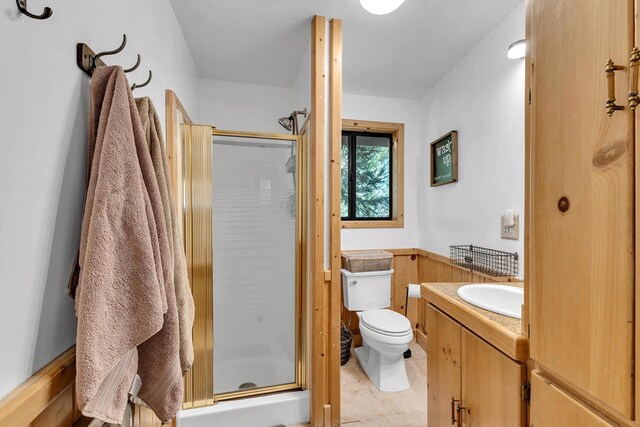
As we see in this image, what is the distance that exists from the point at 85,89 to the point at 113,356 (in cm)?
69

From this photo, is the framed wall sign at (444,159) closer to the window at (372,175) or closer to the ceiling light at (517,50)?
the window at (372,175)

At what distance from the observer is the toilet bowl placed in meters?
1.87

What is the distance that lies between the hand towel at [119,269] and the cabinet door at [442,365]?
97cm

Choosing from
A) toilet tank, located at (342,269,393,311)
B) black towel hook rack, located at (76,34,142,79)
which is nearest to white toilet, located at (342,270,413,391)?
toilet tank, located at (342,269,393,311)

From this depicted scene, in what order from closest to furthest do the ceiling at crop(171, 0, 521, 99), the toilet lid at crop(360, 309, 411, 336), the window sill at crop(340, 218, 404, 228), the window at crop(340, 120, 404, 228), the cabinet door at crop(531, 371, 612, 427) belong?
1. the cabinet door at crop(531, 371, 612, 427)
2. the ceiling at crop(171, 0, 521, 99)
3. the toilet lid at crop(360, 309, 411, 336)
4. the window sill at crop(340, 218, 404, 228)
5. the window at crop(340, 120, 404, 228)

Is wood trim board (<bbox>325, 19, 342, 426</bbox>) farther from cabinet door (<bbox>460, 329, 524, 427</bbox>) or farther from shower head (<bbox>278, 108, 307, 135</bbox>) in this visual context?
cabinet door (<bbox>460, 329, 524, 427</bbox>)

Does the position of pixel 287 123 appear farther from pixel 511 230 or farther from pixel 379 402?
pixel 379 402

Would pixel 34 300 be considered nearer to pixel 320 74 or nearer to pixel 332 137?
pixel 332 137

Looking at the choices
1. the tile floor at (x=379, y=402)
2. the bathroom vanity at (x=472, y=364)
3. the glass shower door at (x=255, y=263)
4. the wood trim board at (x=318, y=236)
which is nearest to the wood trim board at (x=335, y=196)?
the wood trim board at (x=318, y=236)

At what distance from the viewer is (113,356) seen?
60cm

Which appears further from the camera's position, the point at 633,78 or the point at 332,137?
the point at 332,137

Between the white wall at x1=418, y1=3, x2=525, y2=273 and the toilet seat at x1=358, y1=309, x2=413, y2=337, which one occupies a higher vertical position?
the white wall at x1=418, y1=3, x2=525, y2=273

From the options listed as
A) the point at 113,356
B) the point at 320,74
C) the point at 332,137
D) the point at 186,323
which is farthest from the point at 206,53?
the point at 113,356

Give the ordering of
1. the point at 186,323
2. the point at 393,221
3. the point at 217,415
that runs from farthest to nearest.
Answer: the point at 393,221 → the point at 217,415 → the point at 186,323
